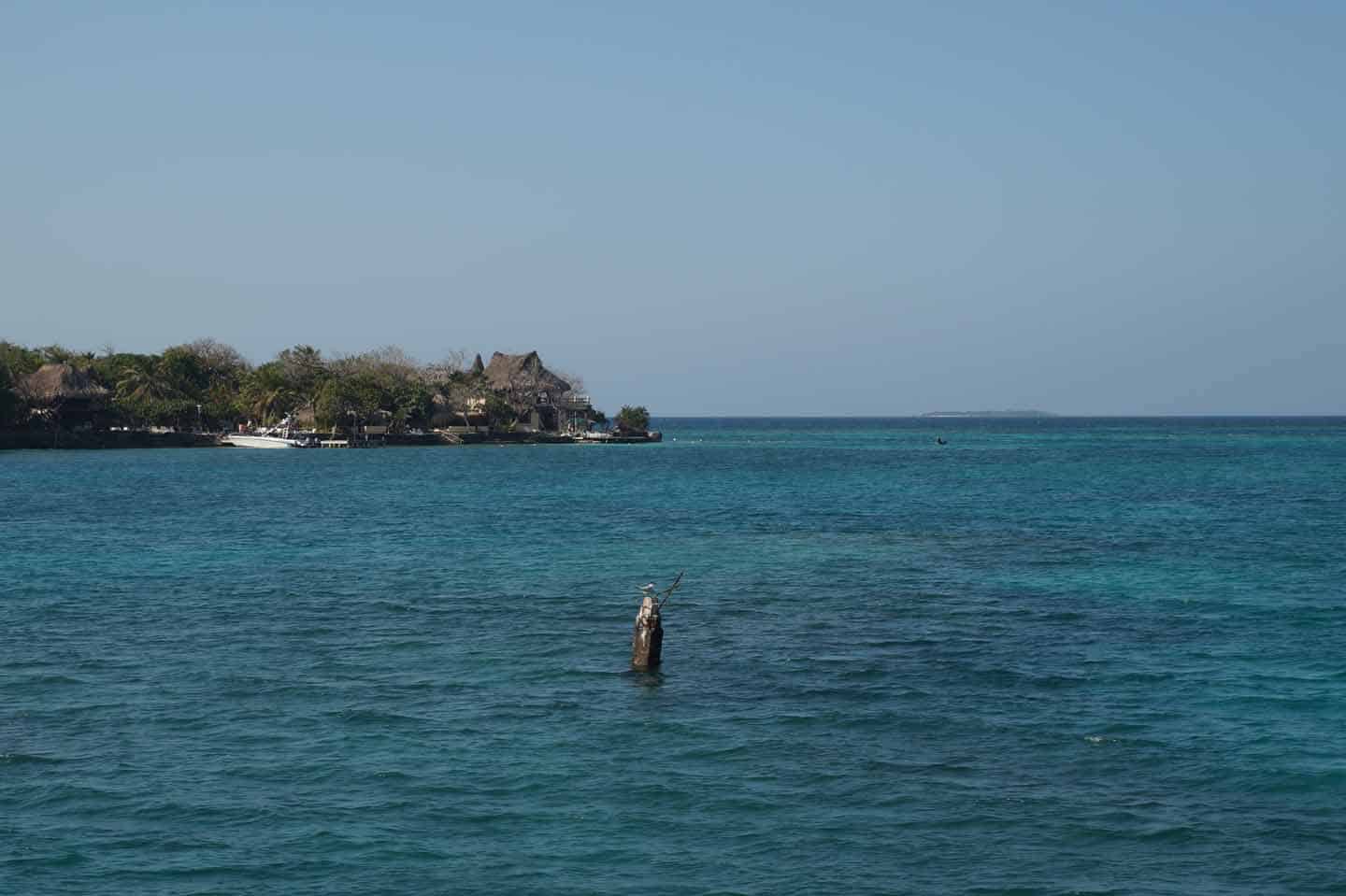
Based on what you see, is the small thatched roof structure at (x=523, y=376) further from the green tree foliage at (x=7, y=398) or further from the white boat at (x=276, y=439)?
the green tree foliage at (x=7, y=398)

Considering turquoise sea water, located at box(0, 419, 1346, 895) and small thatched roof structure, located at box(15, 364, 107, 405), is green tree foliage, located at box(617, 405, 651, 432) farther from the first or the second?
turquoise sea water, located at box(0, 419, 1346, 895)

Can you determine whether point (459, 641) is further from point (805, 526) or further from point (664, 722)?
point (805, 526)

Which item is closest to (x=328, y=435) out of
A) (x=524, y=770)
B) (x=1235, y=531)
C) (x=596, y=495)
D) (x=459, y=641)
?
(x=596, y=495)

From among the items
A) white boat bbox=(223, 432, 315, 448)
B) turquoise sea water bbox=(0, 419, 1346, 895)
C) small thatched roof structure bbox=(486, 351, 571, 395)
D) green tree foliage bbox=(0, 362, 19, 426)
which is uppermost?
small thatched roof structure bbox=(486, 351, 571, 395)

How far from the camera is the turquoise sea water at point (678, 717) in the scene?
45.1 ft

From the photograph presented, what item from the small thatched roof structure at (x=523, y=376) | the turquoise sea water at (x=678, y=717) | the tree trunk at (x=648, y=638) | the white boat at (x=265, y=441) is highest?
the small thatched roof structure at (x=523, y=376)

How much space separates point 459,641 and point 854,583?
41.0 feet

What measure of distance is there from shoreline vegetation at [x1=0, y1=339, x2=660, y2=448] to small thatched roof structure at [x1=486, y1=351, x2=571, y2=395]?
163 mm

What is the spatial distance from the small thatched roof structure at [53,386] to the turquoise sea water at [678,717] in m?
84.9

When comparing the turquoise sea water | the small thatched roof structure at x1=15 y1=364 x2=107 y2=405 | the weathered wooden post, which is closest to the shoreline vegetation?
the small thatched roof structure at x1=15 y1=364 x2=107 y2=405

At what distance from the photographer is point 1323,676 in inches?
859

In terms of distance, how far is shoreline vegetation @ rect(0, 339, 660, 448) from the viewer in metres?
124

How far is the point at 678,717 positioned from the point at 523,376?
140167mm

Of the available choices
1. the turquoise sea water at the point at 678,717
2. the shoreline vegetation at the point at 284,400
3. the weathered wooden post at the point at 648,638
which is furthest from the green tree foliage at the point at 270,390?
the weathered wooden post at the point at 648,638
